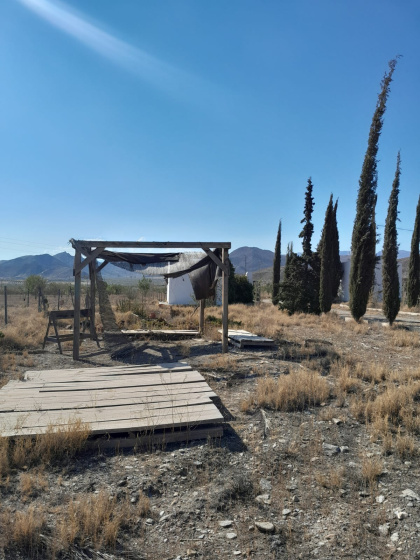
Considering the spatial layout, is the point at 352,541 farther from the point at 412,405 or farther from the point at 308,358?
the point at 308,358

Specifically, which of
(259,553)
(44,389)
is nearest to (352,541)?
(259,553)

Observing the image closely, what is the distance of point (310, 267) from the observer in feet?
70.8

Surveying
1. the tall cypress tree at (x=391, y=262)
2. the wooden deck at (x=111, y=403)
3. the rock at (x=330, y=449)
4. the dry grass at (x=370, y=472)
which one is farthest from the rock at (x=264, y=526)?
the tall cypress tree at (x=391, y=262)

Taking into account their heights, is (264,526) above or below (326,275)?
below

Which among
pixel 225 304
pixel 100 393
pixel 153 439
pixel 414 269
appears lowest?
pixel 153 439

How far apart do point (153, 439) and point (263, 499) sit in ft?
4.64

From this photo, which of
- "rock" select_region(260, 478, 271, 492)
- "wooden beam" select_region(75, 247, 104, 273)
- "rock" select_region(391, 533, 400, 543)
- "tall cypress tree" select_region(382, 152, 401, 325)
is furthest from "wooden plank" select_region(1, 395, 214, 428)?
"tall cypress tree" select_region(382, 152, 401, 325)

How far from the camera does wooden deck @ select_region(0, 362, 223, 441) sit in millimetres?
4492

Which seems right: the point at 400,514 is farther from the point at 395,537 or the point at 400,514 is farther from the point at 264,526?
the point at 264,526

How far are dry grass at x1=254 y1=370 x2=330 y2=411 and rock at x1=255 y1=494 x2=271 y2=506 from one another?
2.11 metres

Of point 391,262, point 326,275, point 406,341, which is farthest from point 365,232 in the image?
point 406,341

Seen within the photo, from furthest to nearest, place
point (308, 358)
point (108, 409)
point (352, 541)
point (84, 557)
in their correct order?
point (308, 358)
point (108, 409)
point (352, 541)
point (84, 557)

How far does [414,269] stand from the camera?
23.2 m

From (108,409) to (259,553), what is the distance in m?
2.78
